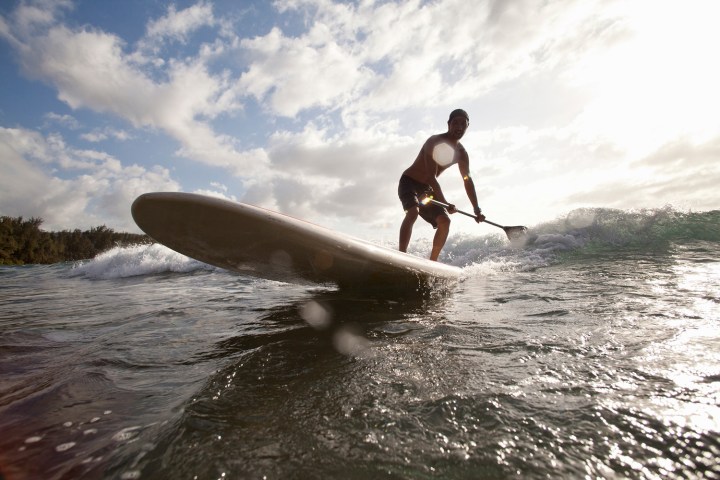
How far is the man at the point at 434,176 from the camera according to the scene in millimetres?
4867

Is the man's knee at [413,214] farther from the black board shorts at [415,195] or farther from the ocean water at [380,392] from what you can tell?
the ocean water at [380,392]

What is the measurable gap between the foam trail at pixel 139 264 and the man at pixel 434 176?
543cm

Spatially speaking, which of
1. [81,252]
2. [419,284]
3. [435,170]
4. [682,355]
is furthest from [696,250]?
[81,252]

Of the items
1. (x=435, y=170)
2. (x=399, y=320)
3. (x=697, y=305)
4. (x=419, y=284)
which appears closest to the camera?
(x=697, y=305)

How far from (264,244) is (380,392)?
5.69 feet

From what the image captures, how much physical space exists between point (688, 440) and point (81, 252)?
36.2 metres

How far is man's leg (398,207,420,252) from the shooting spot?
4625 millimetres

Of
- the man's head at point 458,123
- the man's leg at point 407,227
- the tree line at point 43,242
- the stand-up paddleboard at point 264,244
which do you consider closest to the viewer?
the stand-up paddleboard at point 264,244

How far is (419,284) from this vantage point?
3.44 meters

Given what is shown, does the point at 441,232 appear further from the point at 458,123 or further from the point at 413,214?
the point at 458,123

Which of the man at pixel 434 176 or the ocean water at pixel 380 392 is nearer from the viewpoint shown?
the ocean water at pixel 380 392

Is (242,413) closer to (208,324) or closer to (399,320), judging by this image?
(399,320)

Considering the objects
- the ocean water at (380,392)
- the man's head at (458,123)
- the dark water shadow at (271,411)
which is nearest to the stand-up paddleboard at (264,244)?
the ocean water at (380,392)

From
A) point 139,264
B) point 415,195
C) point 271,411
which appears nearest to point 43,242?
point 139,264
